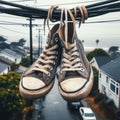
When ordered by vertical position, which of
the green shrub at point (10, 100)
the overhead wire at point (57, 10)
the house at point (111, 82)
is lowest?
the house at point (111, 82)

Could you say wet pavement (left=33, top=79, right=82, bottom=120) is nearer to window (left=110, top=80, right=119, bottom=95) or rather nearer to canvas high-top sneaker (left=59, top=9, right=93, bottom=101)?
window (left=110, top=80, right=119, bottom=95)

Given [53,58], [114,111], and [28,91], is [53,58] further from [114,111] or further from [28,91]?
[114,111]

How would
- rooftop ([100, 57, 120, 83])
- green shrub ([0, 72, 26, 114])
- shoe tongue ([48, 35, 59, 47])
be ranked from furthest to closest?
1. rooftop ([100, 57, 120, 83])
2. green shrub ([0, 72, 26, 114])
3. shoe tongue ([48, 35, 59, 47])

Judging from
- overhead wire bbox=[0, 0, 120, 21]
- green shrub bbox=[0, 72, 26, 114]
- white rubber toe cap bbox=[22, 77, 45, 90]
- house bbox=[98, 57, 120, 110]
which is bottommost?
house bbox=[98, 57, 120, 110]

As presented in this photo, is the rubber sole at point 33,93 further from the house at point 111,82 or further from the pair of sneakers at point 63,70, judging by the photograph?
the house at point 111,82

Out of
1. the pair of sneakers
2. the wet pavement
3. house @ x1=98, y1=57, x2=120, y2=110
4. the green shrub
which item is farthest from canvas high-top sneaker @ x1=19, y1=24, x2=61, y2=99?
house @ x1=98, y1=57, x2=120, y2=110

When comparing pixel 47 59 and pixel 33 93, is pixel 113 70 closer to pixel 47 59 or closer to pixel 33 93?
pixel 47 59

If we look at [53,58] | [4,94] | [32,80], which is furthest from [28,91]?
[4,94]

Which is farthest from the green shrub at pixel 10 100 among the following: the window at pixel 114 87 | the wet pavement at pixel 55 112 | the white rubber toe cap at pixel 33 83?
the white rubber toe cap at pixel 33 83
